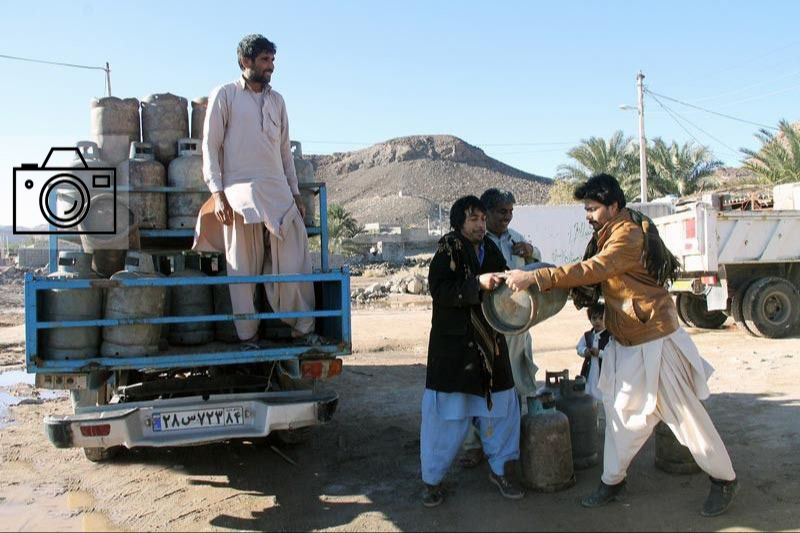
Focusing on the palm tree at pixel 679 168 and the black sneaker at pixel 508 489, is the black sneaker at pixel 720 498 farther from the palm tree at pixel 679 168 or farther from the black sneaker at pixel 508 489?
the palm tree at pixel 679 168

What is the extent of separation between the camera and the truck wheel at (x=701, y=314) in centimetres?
1164

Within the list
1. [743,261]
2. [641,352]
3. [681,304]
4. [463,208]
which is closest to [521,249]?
[463,208]

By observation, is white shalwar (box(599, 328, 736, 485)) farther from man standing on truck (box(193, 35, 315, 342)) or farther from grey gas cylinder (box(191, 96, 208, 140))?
grey gas cylinder (box(191, 96, 208, 140))

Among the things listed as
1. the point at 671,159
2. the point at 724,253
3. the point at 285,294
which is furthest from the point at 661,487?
the point at 671,159

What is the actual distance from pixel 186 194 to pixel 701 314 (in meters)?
9.56

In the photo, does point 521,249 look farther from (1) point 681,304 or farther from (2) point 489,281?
(1) point 681,304

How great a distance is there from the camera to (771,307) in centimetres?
1043

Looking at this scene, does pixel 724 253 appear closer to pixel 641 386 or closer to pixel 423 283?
pixel 641 386

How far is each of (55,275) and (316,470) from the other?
6.77 feet

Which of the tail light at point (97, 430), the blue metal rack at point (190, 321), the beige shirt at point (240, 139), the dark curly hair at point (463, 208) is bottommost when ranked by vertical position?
the tail light at point (97, 430)

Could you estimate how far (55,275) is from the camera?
4168 millimetres

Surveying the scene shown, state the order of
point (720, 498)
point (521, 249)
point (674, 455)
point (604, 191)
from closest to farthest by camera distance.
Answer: point (720, 498) → point (604, 191) → point (674, 455) → point (521, 249)

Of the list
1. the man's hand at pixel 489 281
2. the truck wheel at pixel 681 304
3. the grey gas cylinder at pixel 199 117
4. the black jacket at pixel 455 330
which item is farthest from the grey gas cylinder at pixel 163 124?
the truck wheel at pixel 681 304

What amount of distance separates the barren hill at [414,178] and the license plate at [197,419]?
2552 inches
